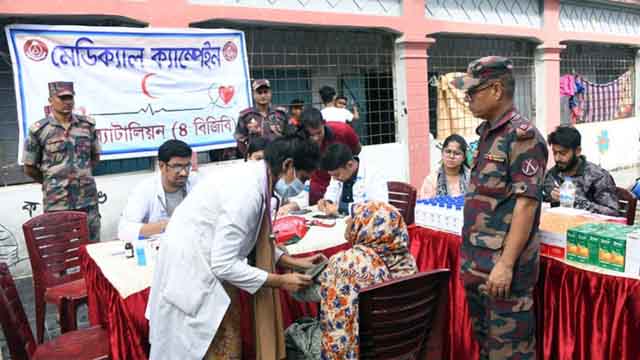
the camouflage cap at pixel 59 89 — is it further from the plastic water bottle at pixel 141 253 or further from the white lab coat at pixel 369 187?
the white lab coat at pixel 369 187

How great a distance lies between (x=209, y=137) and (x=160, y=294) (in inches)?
151

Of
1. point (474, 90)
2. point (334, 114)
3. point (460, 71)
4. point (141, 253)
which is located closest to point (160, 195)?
point (141, 253)

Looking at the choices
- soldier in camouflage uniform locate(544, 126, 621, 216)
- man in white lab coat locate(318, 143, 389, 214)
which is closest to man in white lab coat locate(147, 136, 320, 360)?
man in white lab coat locate(318, 143, 389, 214)

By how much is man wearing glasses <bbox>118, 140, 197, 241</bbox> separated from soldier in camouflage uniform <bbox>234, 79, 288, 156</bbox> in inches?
87.3

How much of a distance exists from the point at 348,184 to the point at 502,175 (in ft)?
5.64

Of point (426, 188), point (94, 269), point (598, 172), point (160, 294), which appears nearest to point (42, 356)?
point (94, 269)

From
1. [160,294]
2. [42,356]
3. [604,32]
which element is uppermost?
[604,32]

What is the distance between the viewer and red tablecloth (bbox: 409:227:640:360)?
2.27 metres

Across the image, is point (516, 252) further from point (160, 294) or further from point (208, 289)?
point (160, 294)

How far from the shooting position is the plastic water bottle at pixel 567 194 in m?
3.12

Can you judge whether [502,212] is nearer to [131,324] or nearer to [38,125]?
[131,324]

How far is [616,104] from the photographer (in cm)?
1146

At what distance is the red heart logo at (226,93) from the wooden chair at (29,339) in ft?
11.3

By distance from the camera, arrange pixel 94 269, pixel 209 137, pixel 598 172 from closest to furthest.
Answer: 1. pixel 94 269
2. pixel 598 172
3. pixel 209 137
